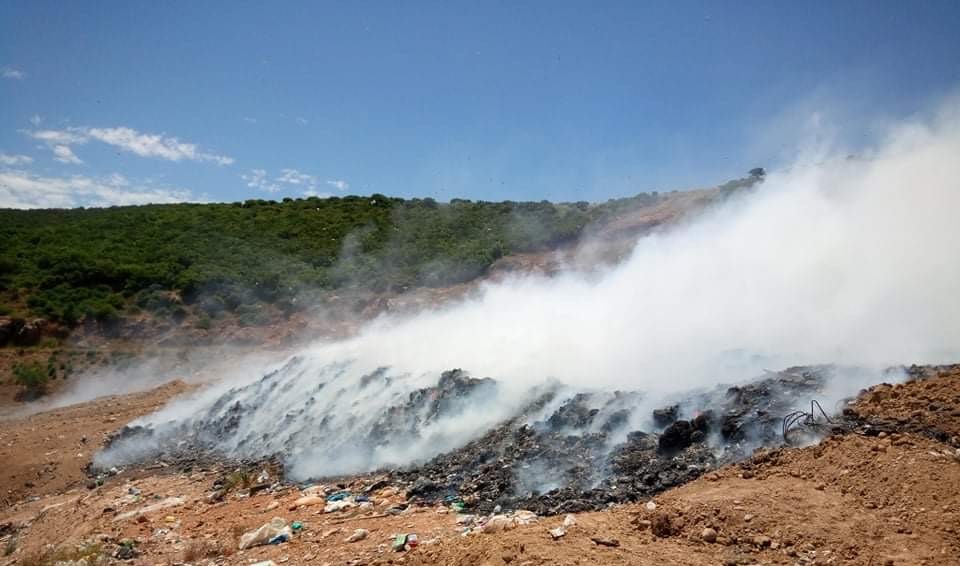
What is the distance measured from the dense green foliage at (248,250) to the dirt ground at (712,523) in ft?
53.4

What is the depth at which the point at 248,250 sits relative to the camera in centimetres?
2927

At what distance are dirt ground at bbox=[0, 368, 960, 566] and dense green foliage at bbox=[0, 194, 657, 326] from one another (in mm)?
16265

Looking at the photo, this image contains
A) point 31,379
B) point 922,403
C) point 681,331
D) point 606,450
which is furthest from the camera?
point 31,379

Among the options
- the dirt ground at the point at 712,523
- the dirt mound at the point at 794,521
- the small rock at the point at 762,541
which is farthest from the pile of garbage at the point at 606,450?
the small rock at the point at 762,541

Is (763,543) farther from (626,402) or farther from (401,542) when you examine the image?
(626,402)

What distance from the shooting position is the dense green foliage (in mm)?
23844

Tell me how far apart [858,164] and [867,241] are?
350cm

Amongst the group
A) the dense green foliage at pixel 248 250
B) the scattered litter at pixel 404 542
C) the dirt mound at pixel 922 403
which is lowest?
the scattered litter at pixel 404 542

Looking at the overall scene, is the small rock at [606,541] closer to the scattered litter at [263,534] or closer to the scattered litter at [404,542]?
the scattered litter at [404,542]

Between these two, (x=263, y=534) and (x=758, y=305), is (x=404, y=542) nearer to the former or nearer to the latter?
(x=263, y=534)

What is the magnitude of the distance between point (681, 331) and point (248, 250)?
23.8 meters

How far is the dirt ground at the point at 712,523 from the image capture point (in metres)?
4.41

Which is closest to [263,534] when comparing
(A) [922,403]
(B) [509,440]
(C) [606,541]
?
(B) [509,440]

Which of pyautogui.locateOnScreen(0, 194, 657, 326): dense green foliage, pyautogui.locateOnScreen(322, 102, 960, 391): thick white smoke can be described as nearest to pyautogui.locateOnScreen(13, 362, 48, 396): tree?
pyautogui.locateOnScreen(0, 194, 657, 326): dense green foliage
